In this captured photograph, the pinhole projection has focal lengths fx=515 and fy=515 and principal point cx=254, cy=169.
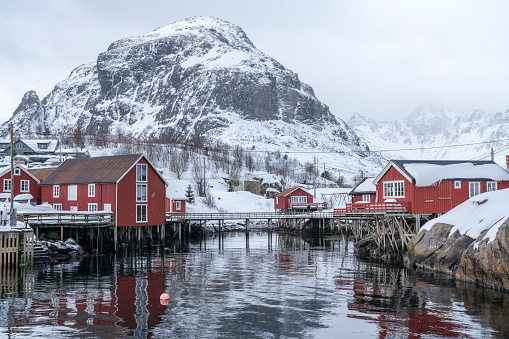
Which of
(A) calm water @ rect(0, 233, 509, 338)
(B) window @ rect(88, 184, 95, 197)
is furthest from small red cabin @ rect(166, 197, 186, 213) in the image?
(A) calm water @ rect(0, 233, 509, 338)

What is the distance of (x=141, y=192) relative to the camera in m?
54.3

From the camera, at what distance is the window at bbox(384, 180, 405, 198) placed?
45656mm

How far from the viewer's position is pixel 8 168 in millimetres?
62000

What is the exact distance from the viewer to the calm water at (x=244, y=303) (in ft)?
65.3

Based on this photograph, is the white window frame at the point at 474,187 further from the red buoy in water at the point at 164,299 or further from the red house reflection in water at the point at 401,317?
the red buoy in water at the point at 164,299

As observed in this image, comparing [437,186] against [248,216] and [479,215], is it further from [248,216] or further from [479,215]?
[248,216]

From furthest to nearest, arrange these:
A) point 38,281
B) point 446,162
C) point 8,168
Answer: point 8,168 → point 446,162 → point 38,281

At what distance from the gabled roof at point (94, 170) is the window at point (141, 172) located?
37.3 inches

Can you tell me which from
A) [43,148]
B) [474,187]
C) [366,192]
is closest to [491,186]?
[474,187]

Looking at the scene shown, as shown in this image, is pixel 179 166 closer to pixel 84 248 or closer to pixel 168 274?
pixel 84 248

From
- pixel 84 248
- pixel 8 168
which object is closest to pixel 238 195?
pixel 8 168

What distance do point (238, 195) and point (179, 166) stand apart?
38.2 metres

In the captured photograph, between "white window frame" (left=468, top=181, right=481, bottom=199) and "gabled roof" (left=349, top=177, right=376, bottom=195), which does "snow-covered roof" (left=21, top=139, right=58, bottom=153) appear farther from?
"white window frame" (left=468, top=181, right=481, bottom=199)

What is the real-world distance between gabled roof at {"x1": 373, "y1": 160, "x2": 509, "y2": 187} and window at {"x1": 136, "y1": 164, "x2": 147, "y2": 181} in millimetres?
24530
